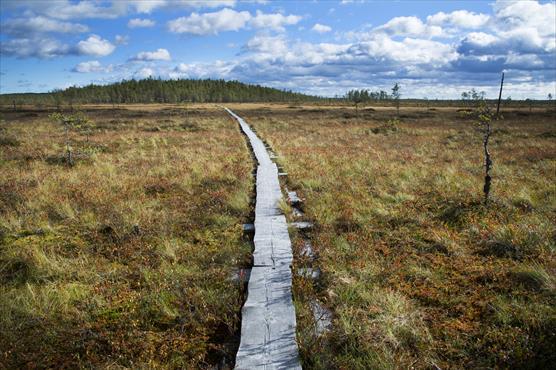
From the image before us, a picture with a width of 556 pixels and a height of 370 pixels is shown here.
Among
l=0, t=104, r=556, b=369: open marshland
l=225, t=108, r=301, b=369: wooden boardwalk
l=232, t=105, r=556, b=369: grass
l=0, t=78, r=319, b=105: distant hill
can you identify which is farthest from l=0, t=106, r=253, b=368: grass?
l=0, t=78, r=319, b=105: distant hill

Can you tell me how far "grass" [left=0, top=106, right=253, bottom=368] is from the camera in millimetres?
4266

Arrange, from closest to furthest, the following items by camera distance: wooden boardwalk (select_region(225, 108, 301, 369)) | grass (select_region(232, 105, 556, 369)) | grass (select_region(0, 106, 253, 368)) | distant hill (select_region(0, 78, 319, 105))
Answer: wooden boardwalk (select_region(225, 108, 301, 369)) < grass (select_region(232, 105, 556, 369)) < grass (select_region(0, 106, 253, 368)) < distant hill (select_region(0, 78, 319, 105))

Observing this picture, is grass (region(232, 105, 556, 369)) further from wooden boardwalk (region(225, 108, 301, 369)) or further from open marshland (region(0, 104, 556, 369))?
wooden boardwalk (region(225, 108, 301, 369))

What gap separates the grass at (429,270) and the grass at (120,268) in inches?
54.3

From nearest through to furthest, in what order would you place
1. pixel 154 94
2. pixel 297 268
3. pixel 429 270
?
pixel 297 268 → pixel 429 270 → pixel 154 94

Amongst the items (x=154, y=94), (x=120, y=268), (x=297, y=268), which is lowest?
(x=120, y=268)

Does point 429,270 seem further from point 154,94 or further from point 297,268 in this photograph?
point 154,94

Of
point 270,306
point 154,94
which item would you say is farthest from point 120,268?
point 154,94

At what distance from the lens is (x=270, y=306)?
4.77 meters

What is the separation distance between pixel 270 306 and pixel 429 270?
2.90m

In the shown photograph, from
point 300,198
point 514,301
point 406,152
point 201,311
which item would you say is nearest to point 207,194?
point 300,198

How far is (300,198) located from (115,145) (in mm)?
15733

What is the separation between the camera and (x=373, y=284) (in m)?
5.54

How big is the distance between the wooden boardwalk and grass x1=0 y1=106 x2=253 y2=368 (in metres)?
0.25
